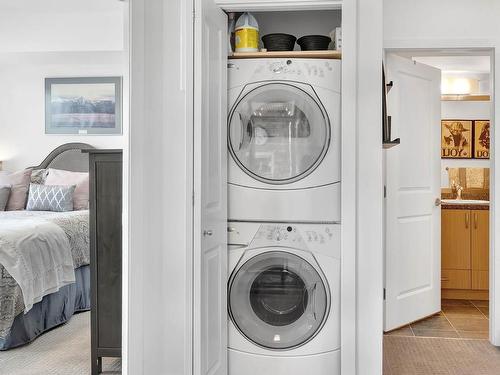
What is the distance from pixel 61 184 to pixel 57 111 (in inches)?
24.7

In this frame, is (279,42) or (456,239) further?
(456,239)

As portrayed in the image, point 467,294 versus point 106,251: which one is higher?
point 106,251

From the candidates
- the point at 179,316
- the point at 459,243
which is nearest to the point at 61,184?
the point at 179,316

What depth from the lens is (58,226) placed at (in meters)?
3.48

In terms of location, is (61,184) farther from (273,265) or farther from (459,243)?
(459,243)

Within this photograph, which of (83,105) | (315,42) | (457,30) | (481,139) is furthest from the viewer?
(481,139)

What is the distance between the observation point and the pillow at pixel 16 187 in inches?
162

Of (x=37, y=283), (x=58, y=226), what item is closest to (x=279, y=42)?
(x=58, y=226)

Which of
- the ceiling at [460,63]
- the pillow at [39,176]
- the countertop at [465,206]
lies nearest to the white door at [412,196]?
the countertop at [465,206]

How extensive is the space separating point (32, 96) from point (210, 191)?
245 centimetres

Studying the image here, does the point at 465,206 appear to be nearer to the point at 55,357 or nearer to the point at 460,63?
the point at 460,63

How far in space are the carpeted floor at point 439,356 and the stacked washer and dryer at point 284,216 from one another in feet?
2.25

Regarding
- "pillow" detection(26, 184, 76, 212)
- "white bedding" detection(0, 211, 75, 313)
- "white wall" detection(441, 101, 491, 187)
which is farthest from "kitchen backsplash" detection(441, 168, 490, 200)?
"white bedding" detection(0, 211, 75, 313)

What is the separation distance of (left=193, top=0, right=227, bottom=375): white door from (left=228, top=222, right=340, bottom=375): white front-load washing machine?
11 cm
